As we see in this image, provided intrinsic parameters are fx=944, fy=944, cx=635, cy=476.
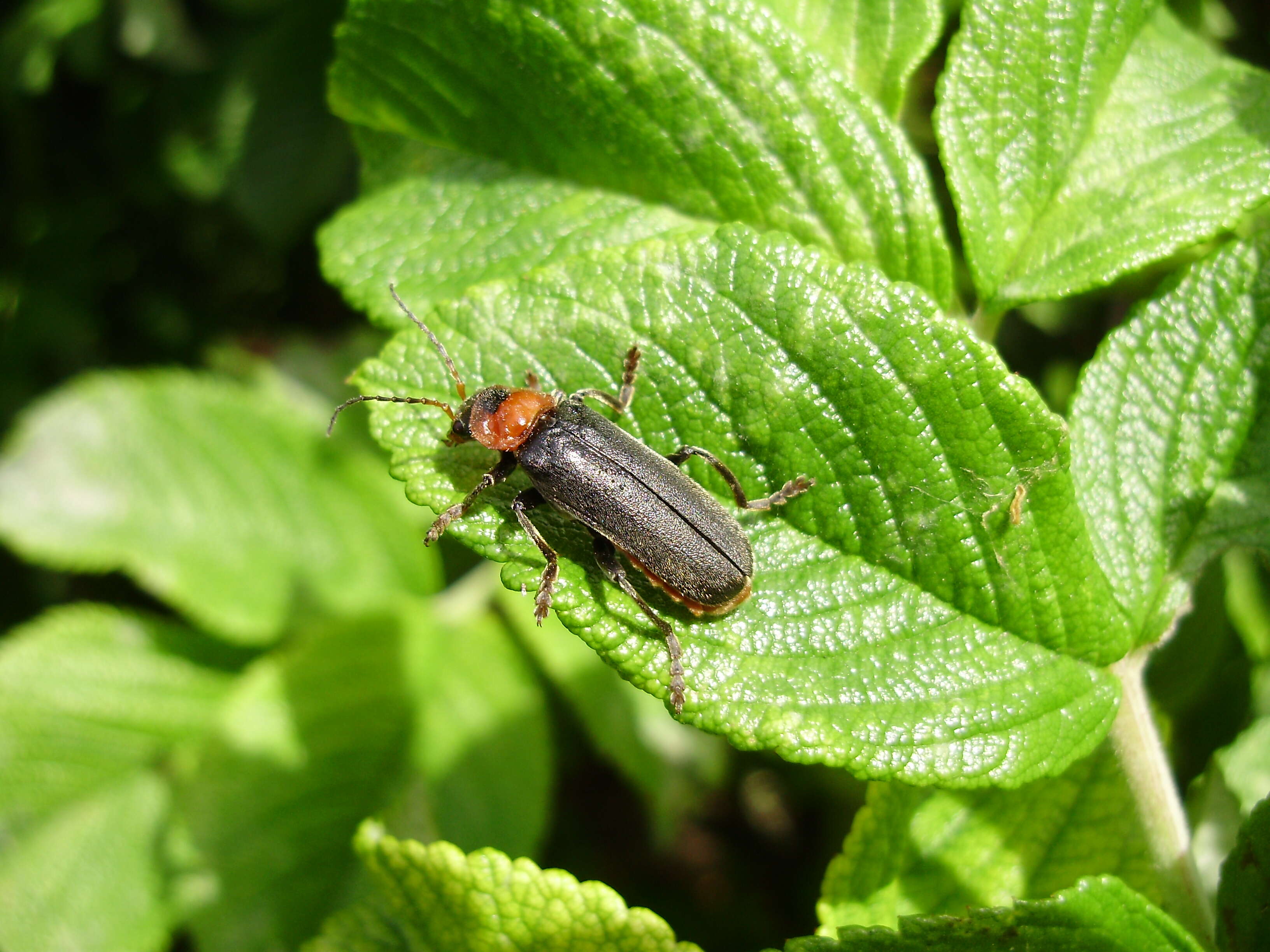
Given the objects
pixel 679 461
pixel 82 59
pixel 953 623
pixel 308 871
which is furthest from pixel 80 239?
pixel 953 623

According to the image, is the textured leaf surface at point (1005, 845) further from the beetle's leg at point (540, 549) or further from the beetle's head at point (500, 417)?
the beetle's head at point (500, 417)

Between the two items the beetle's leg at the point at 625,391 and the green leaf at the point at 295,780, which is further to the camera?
the green leaf at the point at 295,780

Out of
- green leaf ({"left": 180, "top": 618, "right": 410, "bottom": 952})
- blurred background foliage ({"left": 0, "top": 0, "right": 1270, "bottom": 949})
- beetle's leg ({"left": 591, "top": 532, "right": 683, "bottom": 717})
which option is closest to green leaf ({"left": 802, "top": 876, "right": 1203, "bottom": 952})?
beetle's leg ({"left": 591, "top": 532, "right": 683, "bottom": 717})

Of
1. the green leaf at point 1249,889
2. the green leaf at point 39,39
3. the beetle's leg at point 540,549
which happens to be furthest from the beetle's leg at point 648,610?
the green leaf at point 39,39

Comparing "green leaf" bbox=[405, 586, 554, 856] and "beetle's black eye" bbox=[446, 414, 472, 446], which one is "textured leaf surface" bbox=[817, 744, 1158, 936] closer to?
"beetle's black eye" bbox=[446, 414, 472, 446]

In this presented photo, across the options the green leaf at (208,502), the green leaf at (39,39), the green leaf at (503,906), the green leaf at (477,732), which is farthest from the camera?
the green leaf at (39,39)

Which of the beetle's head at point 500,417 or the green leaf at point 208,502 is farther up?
the beetle's head at point 500,417
